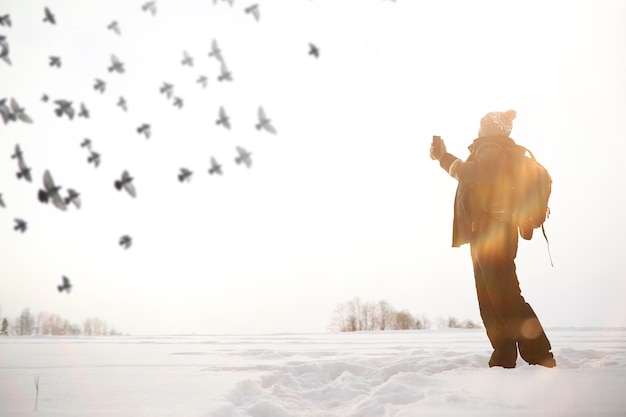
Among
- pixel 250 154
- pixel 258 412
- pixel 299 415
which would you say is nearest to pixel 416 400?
pixel 299 415

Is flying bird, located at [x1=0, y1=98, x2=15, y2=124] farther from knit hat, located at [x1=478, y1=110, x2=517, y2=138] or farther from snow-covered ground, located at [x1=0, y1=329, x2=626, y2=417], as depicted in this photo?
knit hat, located at [x1=478, y1=110, x2=517, y2=138]

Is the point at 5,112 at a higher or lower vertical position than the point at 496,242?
higher

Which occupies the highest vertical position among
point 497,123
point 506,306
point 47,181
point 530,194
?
point 497,123

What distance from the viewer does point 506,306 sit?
13.0ft

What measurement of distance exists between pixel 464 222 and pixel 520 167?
71 cm

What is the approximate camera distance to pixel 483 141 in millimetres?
Result: 4219

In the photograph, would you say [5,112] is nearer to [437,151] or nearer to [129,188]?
[129,188]

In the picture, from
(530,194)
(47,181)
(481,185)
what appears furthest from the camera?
(47,181)

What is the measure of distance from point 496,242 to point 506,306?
582 mm

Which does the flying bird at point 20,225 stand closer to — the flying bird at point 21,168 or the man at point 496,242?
→ the flying bird at point 21,168

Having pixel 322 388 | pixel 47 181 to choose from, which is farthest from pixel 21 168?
pixel 322 388

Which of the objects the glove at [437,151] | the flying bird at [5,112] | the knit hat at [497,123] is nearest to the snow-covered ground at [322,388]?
the glove at [437,151]

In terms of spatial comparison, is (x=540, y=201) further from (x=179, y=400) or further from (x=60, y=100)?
(x=60, y=100)

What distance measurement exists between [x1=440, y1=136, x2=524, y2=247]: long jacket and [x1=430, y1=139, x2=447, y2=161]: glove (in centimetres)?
10
